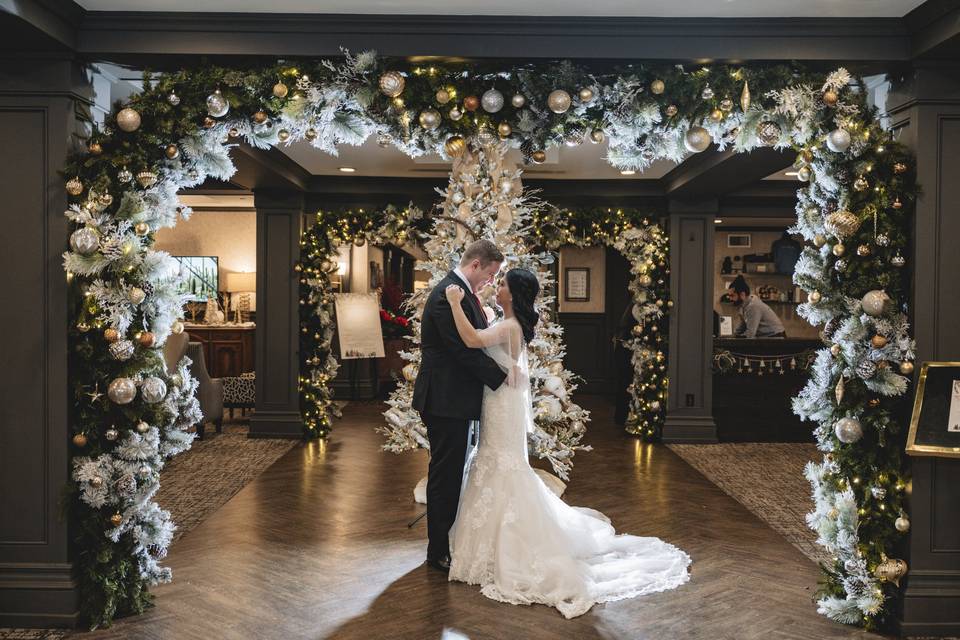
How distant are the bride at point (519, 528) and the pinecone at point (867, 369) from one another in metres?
1.43

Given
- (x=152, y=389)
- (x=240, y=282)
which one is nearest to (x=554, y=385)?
(x=152, y=389)

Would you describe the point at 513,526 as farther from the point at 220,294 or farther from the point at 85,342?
the point at 220,294

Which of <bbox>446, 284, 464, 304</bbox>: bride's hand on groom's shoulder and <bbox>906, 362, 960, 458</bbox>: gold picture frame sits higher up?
<bbox>446, 284, 464, 304</bbox>: bride's hand on groom's shoulder

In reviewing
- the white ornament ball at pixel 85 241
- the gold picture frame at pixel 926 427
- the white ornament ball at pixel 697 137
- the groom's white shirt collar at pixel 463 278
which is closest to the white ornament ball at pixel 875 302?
the gold picture frame at pixel 926 427

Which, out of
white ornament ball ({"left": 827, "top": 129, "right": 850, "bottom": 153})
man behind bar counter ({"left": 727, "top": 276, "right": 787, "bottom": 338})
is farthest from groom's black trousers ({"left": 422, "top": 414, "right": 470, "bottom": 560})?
man behind bar counter ({"left": 727, "top": 276, "right": 787, "bottom": 338})

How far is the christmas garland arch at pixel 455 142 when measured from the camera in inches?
130

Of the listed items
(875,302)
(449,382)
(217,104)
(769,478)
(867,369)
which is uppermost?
(217,104)

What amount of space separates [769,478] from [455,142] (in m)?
4.48

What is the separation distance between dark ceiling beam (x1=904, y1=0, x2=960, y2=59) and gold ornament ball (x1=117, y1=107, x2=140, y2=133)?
3603 millimetres

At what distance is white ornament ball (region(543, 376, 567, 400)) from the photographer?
17.2 ft

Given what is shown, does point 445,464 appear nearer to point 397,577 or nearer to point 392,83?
point 397,577

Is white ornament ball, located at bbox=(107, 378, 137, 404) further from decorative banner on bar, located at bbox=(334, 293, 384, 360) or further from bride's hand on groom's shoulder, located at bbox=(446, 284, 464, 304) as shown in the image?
decorative banner on bar, located at bbox=(334, 293, 384, 360)

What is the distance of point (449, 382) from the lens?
3.82 metres

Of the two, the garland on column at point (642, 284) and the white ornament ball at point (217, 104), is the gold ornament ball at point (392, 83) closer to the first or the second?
the white ornament ball at point (217, 104)
